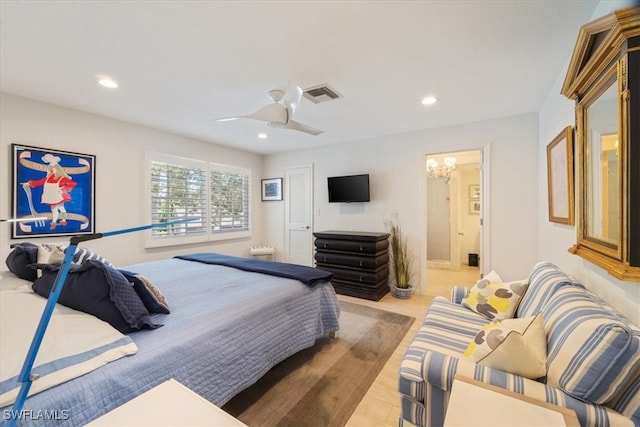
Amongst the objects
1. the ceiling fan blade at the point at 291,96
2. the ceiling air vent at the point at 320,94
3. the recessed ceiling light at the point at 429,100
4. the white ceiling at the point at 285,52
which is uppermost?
the recessed ceiling light at the point at 429,100

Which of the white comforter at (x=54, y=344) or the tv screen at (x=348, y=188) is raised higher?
the tv screen at (x=348, y=188)

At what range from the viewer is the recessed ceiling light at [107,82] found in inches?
90.2

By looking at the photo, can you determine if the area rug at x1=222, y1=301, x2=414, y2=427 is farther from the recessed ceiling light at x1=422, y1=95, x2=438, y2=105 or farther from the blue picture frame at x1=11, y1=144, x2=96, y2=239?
the blue picture frame at x1=11, y1=144, x2=96, y2=239

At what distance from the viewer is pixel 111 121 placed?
324 cm

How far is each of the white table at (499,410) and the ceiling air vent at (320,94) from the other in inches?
94.6

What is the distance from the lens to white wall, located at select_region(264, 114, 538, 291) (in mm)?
3199

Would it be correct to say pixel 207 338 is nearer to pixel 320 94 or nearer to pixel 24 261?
pixel 24 261

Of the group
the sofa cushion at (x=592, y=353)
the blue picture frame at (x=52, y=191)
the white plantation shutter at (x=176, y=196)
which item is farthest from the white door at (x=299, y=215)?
the sofa cushion at (x=592, y=353)

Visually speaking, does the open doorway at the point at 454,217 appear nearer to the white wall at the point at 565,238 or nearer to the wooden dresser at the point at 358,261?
the wooden dresser at the point at 358,261

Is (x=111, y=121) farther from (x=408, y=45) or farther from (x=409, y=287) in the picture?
(x=409, y=287)

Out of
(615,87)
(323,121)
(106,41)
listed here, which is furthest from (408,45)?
(106,41)

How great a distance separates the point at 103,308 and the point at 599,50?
270 centimetres

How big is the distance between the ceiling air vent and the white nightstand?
2413 millimetres

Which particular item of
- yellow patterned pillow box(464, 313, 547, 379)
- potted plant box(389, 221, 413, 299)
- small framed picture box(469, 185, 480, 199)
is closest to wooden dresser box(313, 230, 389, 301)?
potted plant box(389, 221, 413, 299)
